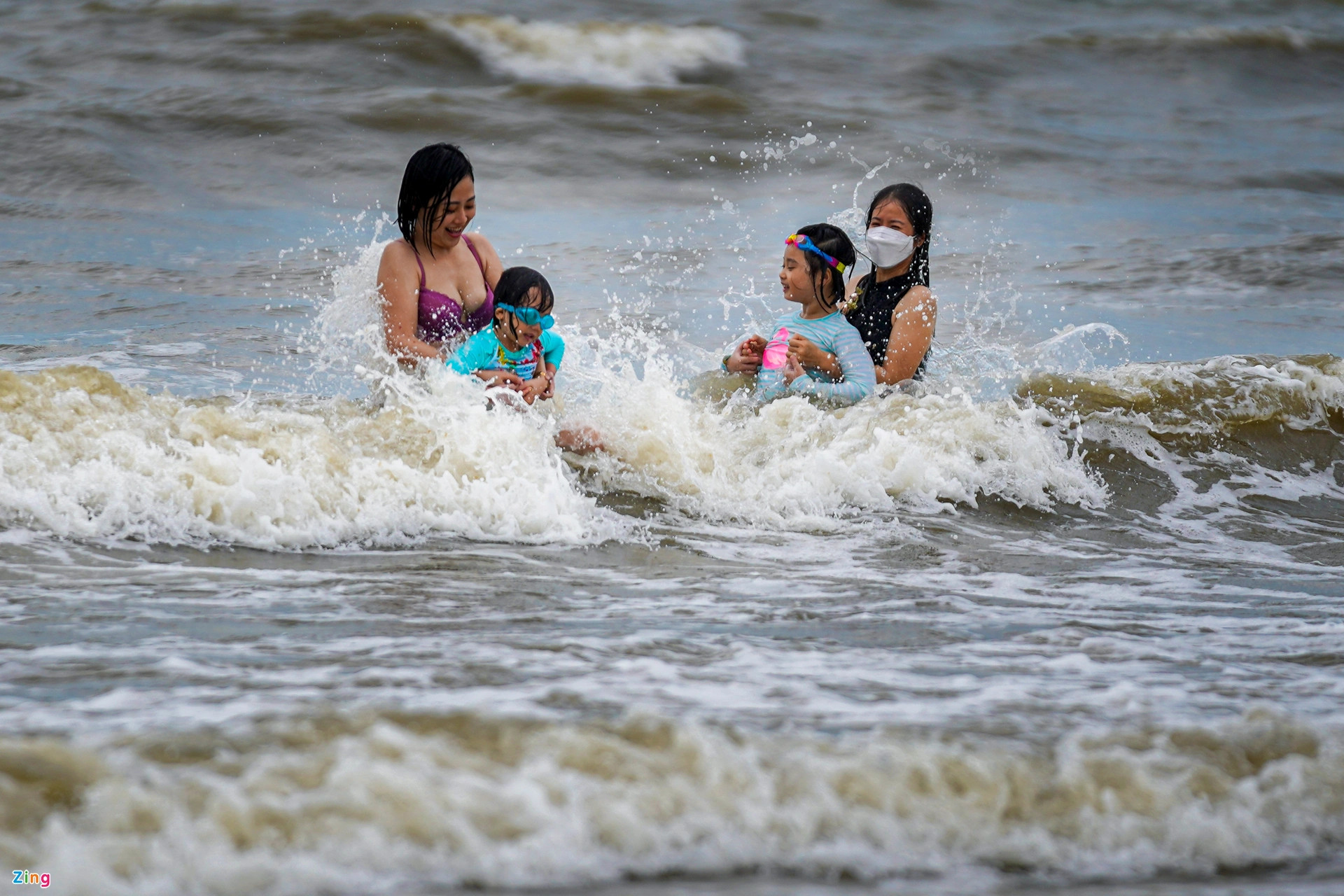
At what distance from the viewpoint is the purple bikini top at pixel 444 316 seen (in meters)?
6.63

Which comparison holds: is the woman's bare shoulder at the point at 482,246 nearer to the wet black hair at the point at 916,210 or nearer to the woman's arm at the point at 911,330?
the wet black hair at the point at 916,210

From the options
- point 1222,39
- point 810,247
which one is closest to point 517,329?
point 810,247

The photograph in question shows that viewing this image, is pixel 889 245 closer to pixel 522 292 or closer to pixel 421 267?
pixel 522 292

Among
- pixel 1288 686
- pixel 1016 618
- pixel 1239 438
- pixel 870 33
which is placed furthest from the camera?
pixel 870 33

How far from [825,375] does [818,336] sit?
0.22 meters

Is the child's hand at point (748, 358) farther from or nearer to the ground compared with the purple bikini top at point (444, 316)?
nearer to the ground

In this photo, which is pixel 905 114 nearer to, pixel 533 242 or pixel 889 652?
pixel 533 242

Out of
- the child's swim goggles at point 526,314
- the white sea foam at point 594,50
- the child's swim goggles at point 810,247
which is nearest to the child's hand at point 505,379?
the child's swim goggles at point 526,314

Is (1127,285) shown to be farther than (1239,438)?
Yes

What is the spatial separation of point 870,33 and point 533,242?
32.7 ft

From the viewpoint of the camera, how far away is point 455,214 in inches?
257

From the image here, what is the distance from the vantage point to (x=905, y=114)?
728 inches

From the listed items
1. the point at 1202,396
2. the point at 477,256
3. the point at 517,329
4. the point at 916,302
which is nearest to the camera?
the point at 517,329

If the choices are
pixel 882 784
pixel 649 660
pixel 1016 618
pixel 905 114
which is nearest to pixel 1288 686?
pixel 1016 618
